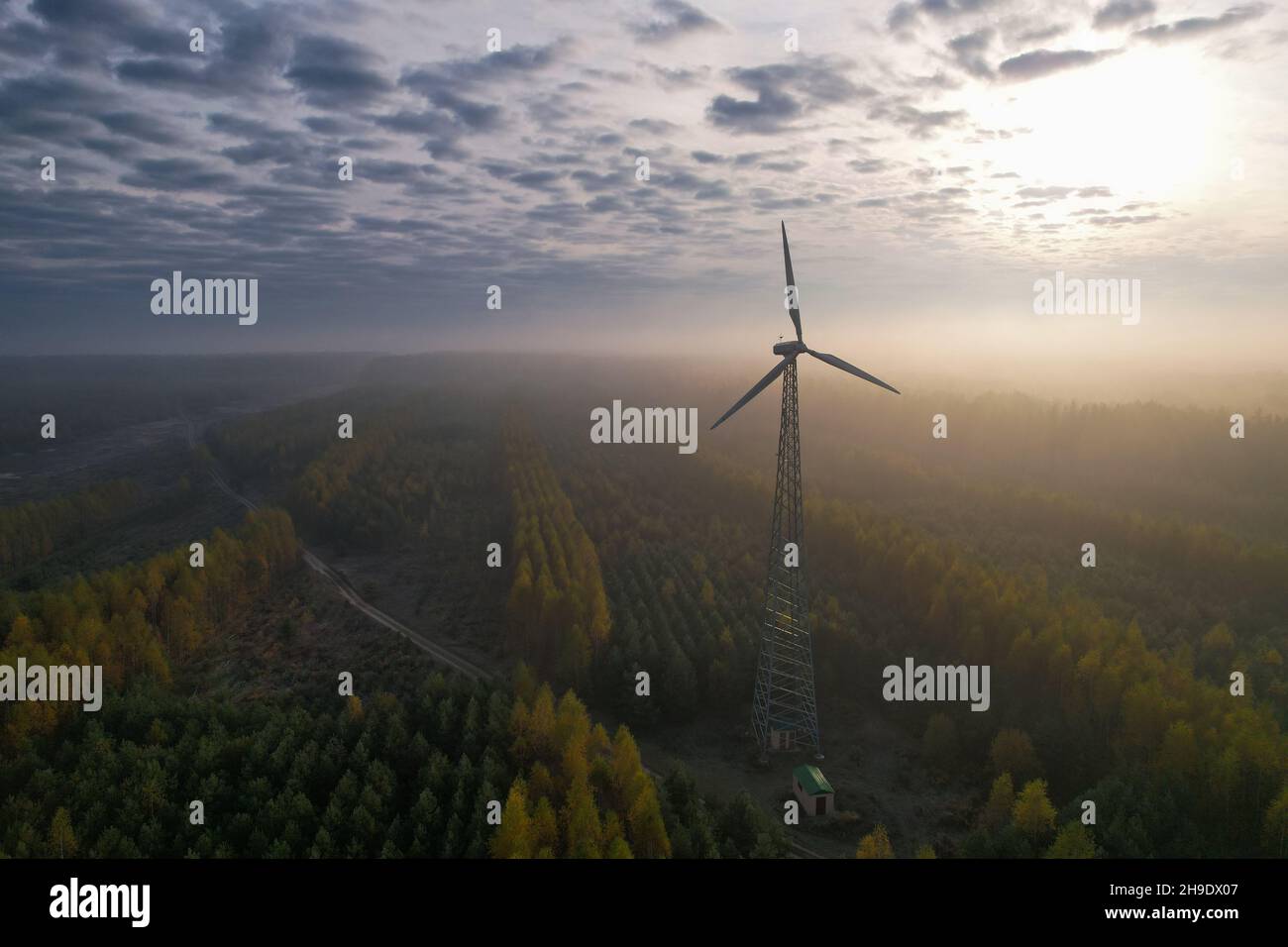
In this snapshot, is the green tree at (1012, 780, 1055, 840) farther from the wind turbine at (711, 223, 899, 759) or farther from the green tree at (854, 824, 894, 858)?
the wind turbine at (711, 223, 899, 759)

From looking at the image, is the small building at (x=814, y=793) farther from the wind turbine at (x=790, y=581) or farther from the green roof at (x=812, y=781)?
the wind turbine at (x=790, y=581)

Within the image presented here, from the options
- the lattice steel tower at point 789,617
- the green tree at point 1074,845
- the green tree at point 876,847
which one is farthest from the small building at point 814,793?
the green tree at point 1074,845

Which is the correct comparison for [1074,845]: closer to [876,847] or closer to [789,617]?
[876,847]

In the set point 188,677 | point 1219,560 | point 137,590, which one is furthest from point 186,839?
point 1219,560

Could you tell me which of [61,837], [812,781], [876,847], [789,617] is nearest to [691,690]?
[789,617]

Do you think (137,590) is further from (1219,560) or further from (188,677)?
(1219,560)

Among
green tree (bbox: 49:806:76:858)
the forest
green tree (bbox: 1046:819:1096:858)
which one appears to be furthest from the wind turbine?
green tree (bbox: 49:806:76:858)
